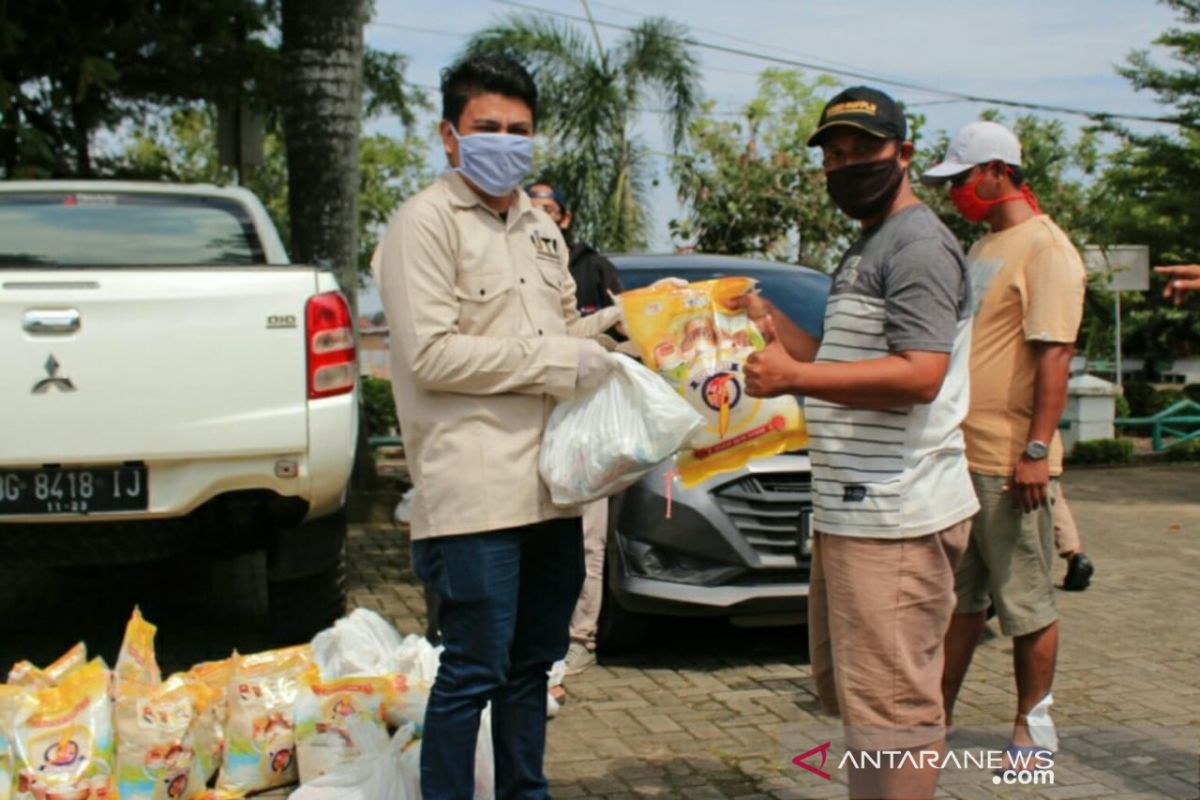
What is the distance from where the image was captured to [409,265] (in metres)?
3.10

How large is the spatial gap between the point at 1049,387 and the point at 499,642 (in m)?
1.82

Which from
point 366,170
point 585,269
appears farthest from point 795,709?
point 366,170

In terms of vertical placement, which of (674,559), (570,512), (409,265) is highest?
(409,265)

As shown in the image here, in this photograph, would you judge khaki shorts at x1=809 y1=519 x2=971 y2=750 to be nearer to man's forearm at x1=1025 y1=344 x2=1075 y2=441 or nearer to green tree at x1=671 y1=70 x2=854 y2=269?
man's forearm at x1=1025 y1=344 x2=1075 y2=441

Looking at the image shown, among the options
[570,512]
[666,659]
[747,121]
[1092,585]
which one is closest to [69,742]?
[570,512]

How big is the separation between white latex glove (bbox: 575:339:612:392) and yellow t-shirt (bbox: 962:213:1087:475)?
1367mm

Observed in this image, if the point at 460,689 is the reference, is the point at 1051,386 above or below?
above

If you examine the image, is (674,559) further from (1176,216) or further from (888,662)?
(1176,216)

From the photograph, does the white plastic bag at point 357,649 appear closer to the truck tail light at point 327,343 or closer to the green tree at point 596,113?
the truck tail light at point 327,343

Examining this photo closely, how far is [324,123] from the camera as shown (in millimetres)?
9070

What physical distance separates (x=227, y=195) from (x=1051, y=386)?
12.3 ft

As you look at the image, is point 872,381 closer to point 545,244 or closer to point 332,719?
point 545,244

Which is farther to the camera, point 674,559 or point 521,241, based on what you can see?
point 674,559

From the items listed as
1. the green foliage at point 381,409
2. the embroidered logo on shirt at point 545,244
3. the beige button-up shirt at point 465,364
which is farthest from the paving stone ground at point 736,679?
the green foliage at point 381,409
